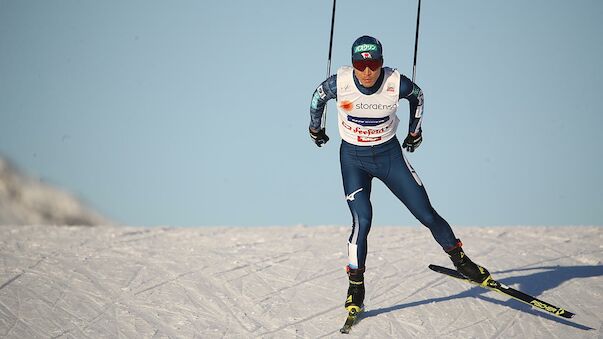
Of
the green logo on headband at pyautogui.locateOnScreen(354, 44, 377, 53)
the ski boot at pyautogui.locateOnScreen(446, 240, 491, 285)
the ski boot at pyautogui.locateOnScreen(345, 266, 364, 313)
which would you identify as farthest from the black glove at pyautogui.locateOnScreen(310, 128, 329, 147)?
the ski boot at pyautogui.locateOnScreen(446, 240, 491, 285)

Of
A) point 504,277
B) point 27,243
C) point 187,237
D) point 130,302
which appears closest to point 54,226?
point 27,243

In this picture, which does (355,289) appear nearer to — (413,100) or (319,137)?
(319,137)

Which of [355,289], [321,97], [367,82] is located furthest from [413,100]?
[355,289]

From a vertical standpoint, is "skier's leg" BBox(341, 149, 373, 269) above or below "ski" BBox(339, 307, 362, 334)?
above

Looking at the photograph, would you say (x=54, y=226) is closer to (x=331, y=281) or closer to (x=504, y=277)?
(x=331, y=281)

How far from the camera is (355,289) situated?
8.44 m

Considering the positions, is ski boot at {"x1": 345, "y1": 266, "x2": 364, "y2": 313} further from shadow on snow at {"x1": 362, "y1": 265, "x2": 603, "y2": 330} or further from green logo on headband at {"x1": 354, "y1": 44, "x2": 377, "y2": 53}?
green logo on headband at {"x1": 354, "y1": 44, "x2": 377, "y2": 53}

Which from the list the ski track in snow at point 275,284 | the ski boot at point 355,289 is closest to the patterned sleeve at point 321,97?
the ski boot at point 355,289

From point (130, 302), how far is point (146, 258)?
2398 mm

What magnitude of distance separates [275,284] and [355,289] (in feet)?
7.47

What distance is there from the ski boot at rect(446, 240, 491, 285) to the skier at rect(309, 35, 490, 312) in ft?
0.04

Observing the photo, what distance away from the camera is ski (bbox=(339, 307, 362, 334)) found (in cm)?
841

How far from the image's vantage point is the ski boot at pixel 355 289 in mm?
8352

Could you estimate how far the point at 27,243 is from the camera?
1316cm
